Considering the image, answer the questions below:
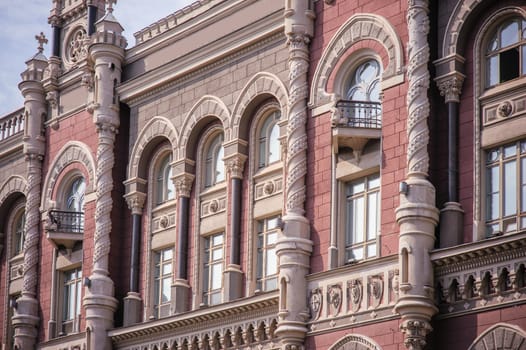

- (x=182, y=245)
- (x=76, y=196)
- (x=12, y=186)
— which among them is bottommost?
(x=182, y=245)

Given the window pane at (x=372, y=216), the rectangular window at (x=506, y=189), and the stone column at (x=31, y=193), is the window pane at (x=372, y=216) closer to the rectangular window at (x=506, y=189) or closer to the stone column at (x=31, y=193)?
the rectangular window at (x=506, y=189)

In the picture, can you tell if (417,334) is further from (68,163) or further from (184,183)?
(68,163)

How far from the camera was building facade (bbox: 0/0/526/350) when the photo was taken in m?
33.5

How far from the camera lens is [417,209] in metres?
33.5

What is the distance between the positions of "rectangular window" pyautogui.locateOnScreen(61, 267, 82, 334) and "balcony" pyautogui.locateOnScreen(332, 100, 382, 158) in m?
12.7

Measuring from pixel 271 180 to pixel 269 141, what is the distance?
1316mm

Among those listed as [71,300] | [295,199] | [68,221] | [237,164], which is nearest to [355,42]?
[295,199]

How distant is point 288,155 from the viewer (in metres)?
37.7

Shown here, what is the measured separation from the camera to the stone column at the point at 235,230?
39.5 m

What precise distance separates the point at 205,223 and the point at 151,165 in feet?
12.2

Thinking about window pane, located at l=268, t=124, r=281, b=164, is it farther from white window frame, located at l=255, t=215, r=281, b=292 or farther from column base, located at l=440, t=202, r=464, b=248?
column base, located at l=440, t=202, r=464, b=248

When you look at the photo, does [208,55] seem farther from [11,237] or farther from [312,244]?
[11,237]

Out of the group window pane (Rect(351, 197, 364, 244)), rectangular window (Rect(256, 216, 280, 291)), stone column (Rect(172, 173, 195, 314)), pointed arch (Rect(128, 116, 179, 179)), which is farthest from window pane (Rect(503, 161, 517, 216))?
pointed arch (Rect(128, 116, 179, 179))

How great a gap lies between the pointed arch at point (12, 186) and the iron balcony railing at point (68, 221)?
3.32 meters
